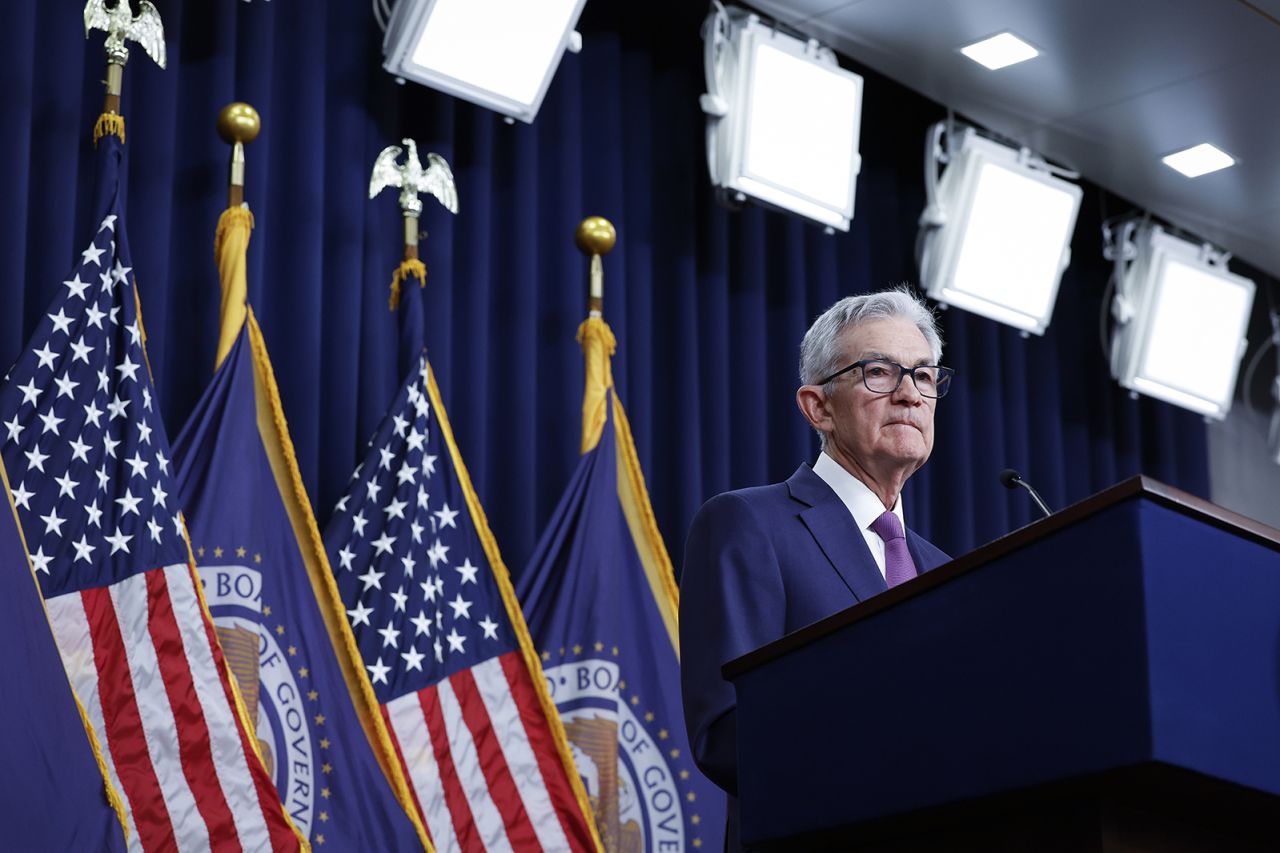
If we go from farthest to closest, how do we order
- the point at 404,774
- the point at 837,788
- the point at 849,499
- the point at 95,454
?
the point at 404,774
the point at 95,454
the point at 849,499
the point at 837,788

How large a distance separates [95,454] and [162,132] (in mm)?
939

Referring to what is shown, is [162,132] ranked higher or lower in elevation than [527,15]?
lower

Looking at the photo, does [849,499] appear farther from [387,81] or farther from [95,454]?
[387,81]

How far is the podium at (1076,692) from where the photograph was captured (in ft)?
3.89

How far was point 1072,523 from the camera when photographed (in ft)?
4.08

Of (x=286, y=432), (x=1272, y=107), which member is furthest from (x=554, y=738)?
(x=1272, y=107)

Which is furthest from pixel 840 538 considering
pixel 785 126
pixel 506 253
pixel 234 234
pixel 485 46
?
pixel 785 126

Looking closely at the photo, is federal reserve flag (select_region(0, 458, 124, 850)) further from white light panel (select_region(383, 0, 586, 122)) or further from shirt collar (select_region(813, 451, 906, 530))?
white light panel (select_region(383, 0, 586, 122))

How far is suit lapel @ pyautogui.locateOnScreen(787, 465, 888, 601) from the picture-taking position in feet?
6.30

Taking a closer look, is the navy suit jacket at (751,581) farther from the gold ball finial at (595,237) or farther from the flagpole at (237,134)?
the gold ball finial at (595,237)

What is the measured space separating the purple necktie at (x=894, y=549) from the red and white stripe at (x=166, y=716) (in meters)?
1.57

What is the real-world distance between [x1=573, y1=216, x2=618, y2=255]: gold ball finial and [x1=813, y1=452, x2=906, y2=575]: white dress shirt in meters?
2.37

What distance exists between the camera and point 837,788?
4.68ft

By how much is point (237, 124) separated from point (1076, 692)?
2.91 meters
